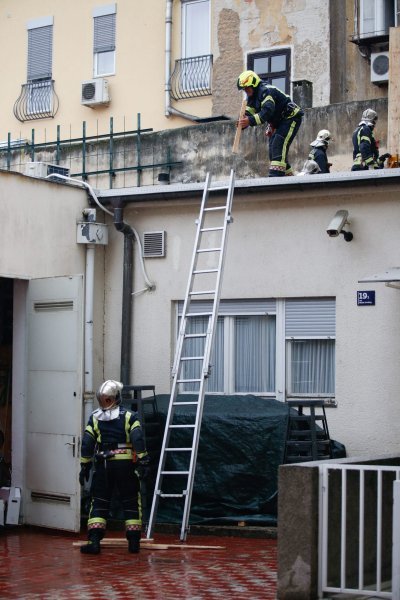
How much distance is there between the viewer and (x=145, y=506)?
15078 mm

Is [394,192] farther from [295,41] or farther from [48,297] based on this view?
[295,41]

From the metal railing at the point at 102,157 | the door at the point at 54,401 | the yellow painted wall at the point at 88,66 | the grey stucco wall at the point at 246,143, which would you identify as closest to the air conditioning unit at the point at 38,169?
the metal railing at the point at 102,157

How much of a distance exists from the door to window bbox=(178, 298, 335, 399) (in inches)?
72.1

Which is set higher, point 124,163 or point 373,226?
point 124,163

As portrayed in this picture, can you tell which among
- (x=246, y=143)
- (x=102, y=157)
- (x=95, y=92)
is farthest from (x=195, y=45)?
(x=246, y=143)

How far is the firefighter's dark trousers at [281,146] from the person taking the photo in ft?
54.2

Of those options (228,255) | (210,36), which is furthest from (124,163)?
(210,36)

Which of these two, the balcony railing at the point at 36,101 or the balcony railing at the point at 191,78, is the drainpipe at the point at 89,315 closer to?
the balcony railing at the point at 191,78

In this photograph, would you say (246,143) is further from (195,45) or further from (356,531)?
(195,45)

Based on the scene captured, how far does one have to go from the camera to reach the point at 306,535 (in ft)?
33.7

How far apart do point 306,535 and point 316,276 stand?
559cm

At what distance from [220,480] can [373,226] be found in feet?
11.1

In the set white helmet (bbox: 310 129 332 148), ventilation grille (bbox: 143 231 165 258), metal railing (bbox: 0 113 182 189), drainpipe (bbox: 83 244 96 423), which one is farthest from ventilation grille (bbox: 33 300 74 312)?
white helmet (bbox: 310 129 332 148)

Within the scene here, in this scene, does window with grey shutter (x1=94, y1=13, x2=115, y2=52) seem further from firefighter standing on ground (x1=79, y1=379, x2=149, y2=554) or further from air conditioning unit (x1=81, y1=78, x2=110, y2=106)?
firefighter standing on ground (x1=79, y1=379, x2=149, y2=554)
